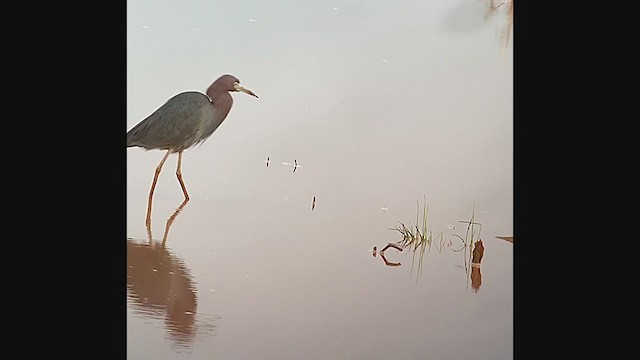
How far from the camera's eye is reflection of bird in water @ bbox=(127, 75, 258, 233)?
7.74 ft

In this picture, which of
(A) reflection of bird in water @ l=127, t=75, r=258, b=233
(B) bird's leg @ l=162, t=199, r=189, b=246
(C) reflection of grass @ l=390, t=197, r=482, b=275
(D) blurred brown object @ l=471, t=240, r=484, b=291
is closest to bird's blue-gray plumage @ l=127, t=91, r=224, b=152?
(A) reflection of bird in water @ l=127, t=75, r=258, b=233

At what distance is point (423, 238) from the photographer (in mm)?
2469

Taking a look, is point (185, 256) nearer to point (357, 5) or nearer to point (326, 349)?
point (326, 349)

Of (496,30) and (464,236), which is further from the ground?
(496,30)

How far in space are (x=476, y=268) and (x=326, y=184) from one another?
1.92 ft

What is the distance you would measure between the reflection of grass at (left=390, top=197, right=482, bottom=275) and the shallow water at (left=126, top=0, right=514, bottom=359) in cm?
1

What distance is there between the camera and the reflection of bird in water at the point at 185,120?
2359mm

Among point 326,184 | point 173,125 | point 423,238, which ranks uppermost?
point 173,125

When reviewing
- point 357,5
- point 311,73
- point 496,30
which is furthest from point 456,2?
point 311,73

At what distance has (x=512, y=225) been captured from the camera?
2.53m

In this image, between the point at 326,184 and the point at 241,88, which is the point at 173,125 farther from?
the point at 326,184

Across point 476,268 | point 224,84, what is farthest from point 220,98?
point 476,268

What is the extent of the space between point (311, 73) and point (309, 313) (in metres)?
0.78

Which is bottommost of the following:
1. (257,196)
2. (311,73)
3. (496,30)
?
(257,196)
